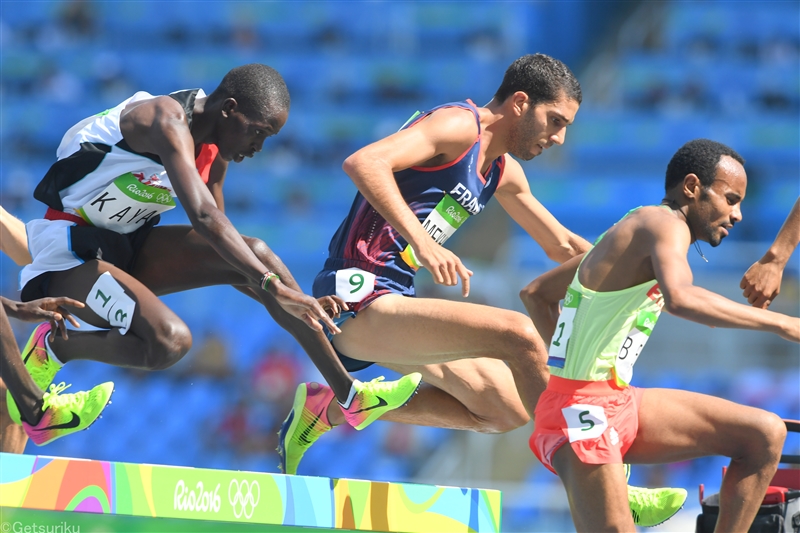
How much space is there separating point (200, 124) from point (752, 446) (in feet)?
8.02

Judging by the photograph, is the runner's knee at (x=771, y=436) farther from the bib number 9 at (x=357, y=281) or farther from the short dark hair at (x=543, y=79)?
the bib number 9 at (x=357, y=281)

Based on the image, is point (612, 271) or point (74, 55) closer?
point (612, 271)

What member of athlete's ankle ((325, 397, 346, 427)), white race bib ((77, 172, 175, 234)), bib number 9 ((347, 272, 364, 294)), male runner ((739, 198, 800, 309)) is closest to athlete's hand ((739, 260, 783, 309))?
male runner ((739, 198, 800, 309))

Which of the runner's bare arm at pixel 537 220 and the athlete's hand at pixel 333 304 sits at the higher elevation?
the runner's bare arm at pixel 537 220

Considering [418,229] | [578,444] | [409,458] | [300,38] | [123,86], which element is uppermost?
[418,229]

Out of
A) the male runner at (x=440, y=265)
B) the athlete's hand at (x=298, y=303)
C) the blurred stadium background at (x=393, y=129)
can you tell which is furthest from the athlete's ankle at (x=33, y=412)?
the blurred stadium background at (x=393, y=129)

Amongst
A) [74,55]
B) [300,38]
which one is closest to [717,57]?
[300,38]

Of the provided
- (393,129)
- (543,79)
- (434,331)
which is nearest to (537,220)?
(543,79)

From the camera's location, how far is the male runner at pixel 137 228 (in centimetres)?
398

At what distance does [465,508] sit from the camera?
3.92 metres

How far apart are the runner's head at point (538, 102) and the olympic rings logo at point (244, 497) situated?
176cm

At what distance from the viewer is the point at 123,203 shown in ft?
13.5

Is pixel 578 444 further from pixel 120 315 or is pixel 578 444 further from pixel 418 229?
pixel 120 315

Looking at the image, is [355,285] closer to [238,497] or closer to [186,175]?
[186,175]
